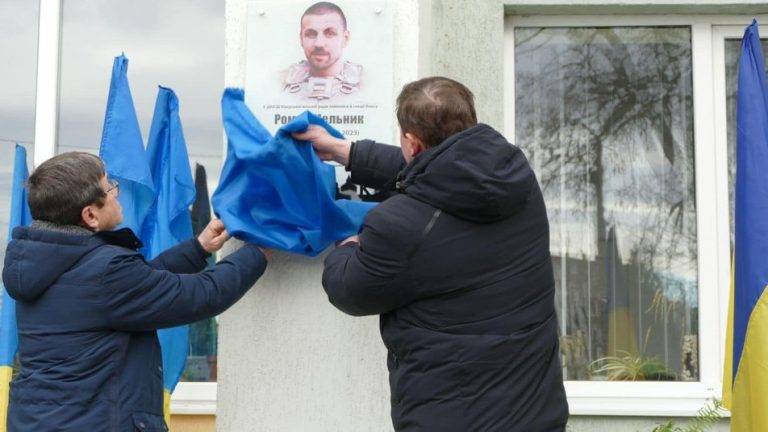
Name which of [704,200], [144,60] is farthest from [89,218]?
[704,200]

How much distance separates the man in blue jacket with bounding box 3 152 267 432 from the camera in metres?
2.56

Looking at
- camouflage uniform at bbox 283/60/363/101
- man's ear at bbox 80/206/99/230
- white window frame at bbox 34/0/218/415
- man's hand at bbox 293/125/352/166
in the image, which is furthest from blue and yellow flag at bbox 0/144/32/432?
man's hand at bbox 293/125/352/166

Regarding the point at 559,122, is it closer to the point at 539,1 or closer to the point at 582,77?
the point at 582,77

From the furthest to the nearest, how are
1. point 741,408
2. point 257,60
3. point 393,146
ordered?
point 741,408
point 257,60
point 393,146

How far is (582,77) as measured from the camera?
448 cm

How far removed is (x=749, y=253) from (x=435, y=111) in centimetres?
173

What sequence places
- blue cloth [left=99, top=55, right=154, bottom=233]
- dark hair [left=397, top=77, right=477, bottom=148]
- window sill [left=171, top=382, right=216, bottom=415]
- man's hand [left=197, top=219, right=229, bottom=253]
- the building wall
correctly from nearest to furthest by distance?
dark hair [left=397, top=77, right=477, bottom=148]
man's hand [left=197, top=219, right=229, bottom=253]
the building wall
blue cloth [left=99, top=55, right=154, bottom=233]
window sill [left=171, top=382, right=216, bottom=415]

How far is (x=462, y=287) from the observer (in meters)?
2.33

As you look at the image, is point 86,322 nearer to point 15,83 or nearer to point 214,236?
point 214,236

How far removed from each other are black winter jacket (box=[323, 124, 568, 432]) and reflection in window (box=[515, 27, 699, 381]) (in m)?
2.09

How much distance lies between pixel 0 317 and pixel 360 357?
1.74 meters

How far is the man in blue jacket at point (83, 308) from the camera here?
256cm

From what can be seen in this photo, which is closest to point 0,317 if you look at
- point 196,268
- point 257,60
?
point 196,268

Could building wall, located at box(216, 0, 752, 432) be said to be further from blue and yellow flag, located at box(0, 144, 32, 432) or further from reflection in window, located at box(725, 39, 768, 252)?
reflection in window, located at box(725, 39, 768, 252)
